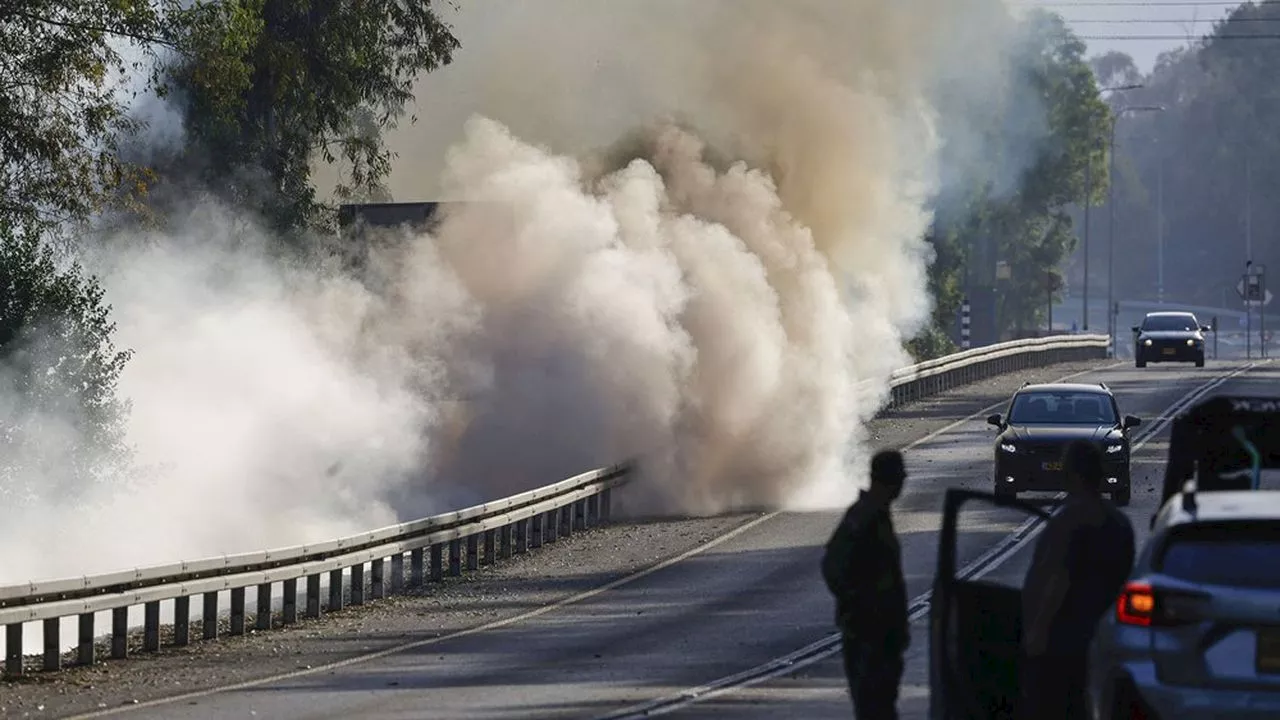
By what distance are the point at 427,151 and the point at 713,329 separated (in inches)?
610

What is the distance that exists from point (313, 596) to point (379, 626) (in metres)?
1.12

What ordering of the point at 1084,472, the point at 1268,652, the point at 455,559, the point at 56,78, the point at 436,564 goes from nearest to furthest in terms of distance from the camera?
the point at 1268,652 < the point at 1084,472 < the point at 436,564 < the point at 455,559 < the point at 56,78

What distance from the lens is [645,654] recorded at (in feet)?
72.3

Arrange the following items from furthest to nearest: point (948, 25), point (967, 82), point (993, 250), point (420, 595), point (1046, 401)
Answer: point (993, 250)
point (967, 82)
point (948, 25)
point (1046, 401)
point (420, 595)

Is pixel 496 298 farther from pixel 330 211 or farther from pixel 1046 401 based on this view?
pixel 330 211

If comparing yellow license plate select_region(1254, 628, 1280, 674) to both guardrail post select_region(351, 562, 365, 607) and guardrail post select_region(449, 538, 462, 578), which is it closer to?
guardrail post select_region(351, 562, 365, 607)

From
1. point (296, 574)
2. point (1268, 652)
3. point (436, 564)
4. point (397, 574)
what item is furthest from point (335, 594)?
point (1268, 652)

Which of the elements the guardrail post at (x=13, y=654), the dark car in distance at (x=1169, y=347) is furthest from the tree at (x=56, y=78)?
the dark car in distance at (x=1169, y=347)

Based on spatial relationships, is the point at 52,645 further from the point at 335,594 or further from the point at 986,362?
the point at 986,362

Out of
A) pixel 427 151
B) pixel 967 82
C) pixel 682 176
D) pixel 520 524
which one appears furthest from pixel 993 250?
pixel 520 524

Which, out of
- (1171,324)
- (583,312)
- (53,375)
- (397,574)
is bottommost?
(397,574)

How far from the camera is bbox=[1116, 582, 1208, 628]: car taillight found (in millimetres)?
11578

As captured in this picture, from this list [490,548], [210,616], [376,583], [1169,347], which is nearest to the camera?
[210,616]

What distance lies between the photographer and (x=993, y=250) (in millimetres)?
120812
